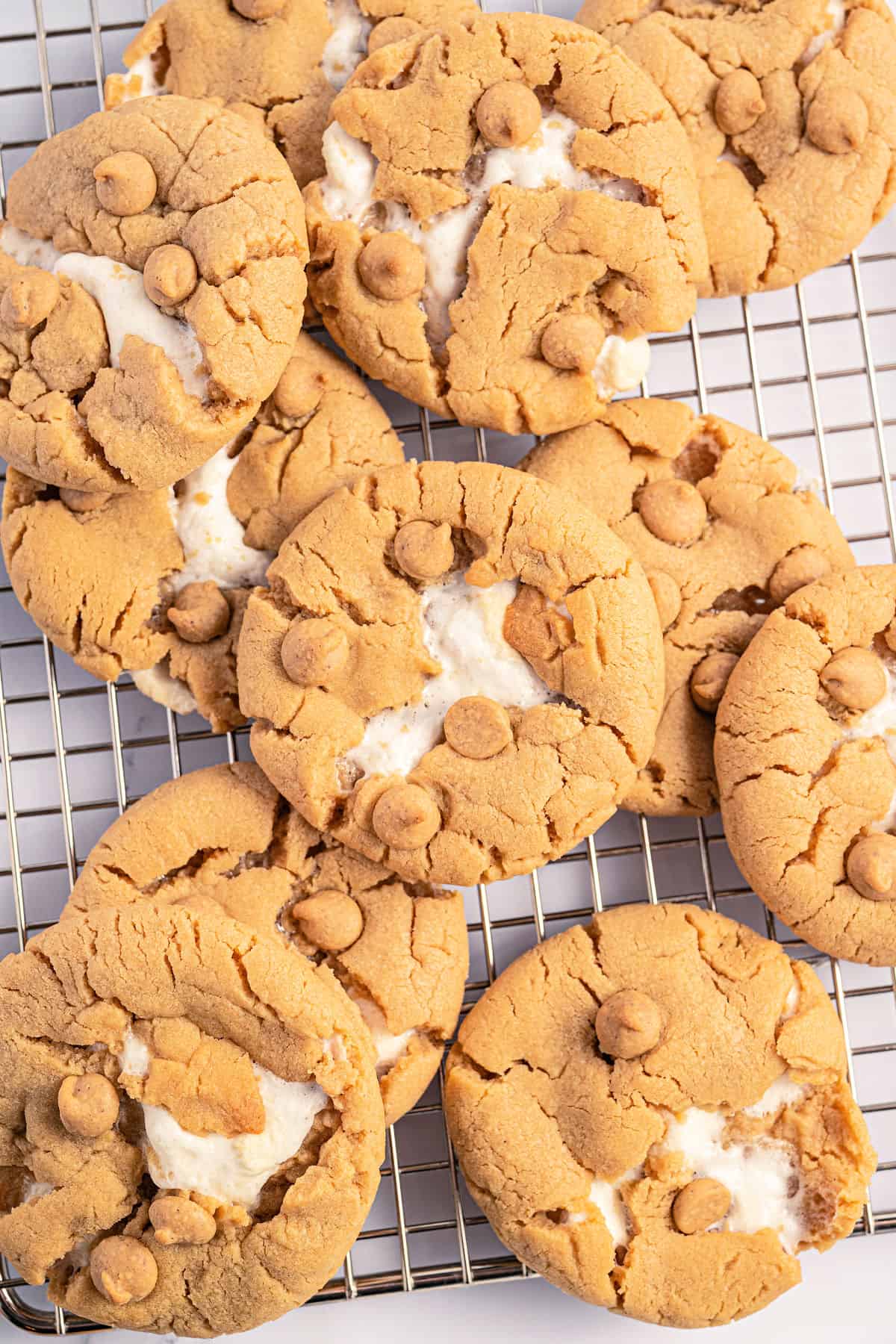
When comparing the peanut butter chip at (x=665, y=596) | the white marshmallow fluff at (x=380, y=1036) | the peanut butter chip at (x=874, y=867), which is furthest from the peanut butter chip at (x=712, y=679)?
the white marshmallow fluff at (x=380, y=1036)

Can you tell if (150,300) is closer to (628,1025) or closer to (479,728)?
(479,728)

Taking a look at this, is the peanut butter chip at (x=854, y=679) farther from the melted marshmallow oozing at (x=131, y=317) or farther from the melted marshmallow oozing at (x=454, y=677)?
the melted marshmallow oozing at (x=131, y=317)

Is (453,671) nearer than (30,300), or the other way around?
(30,300)

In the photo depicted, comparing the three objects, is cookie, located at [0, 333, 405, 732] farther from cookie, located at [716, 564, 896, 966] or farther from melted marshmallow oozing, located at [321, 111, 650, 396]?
cookie, located at [716, 564, 896, 966]

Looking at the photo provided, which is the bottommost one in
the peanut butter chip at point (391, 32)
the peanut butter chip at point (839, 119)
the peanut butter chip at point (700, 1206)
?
the peanut butter chip at point (700, 1206)

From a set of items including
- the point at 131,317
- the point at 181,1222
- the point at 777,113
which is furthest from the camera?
the point at 777,113

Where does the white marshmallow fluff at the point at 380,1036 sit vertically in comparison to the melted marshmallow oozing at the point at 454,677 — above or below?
below

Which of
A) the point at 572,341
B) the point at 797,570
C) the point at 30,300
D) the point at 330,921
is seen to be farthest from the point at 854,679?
the point at 30,300

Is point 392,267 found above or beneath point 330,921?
above

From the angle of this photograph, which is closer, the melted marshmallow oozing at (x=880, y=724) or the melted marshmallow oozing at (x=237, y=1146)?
the melted marshmallow oozing at (x=237, y=1146)
